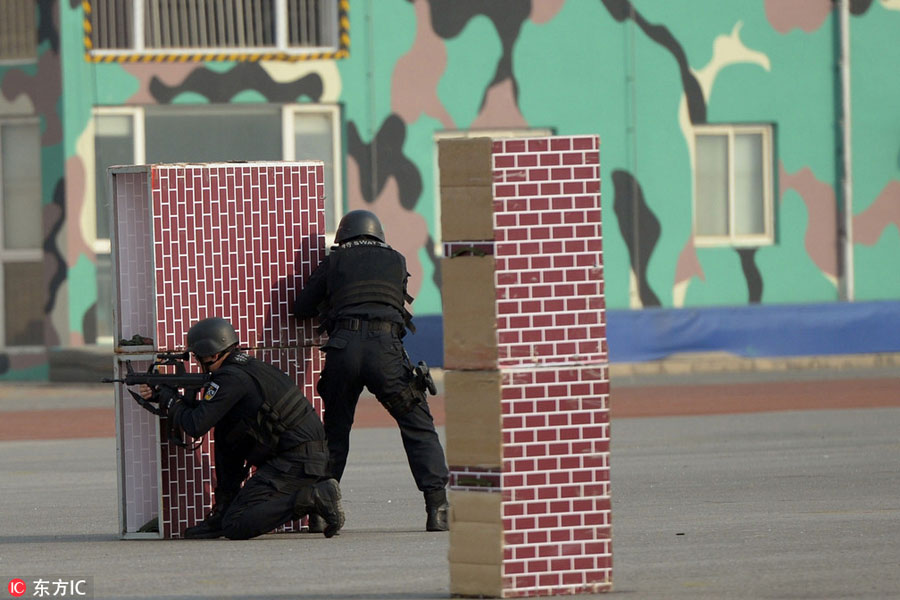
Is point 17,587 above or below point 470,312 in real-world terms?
below

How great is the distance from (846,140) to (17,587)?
757 inches

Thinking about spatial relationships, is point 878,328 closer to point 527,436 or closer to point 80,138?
point 80,138

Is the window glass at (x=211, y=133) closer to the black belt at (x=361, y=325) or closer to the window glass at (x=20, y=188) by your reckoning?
the window glass at (x=20, y=188)

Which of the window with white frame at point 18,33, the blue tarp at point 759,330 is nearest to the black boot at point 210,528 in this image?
the blue tarp at point 759,330

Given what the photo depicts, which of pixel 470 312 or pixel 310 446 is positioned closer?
pixel 470 312

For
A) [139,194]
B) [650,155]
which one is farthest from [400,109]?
[139,194]

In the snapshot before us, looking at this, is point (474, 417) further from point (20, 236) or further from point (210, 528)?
point (20, 236)

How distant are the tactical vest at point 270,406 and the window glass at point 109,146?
46.6ft

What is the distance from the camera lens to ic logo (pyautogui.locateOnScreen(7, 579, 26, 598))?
26.8ft

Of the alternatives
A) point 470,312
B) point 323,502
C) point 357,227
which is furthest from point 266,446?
point 470,312

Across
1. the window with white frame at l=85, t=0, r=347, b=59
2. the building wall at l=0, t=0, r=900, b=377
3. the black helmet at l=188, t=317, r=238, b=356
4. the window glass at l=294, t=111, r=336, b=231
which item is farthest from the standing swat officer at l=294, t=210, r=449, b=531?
the window with white frame at l=85, t=0, r=347, b=59

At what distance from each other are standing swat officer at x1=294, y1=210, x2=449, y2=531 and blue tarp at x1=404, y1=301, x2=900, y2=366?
1293 cm

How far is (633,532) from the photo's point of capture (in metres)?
10.2

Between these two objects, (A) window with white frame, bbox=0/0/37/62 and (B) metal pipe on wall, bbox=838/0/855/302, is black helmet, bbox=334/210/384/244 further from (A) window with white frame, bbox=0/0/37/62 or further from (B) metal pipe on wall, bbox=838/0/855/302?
(B) metal pipe on wall, bbox=838/0/855/302
